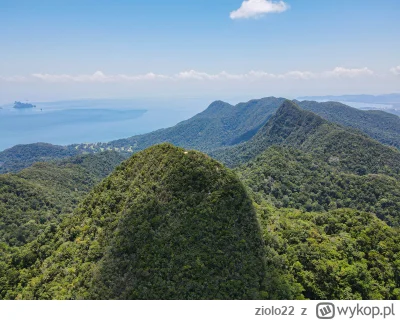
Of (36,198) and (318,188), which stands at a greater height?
(318,188)

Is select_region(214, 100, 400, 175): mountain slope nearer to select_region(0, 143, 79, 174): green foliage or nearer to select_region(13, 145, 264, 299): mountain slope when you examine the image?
select_region(13, 145, 264, 299): mountain slope

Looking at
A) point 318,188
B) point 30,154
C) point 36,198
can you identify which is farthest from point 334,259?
point 30,154

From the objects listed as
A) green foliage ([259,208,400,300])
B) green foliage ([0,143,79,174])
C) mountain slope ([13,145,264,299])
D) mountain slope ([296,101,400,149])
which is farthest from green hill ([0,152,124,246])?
mountain slope ([296,101,400,149])

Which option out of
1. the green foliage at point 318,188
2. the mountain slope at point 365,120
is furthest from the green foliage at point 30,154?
the mountain slope at point 365,120

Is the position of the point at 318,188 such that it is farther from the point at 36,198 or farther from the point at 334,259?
the point at 36,198
